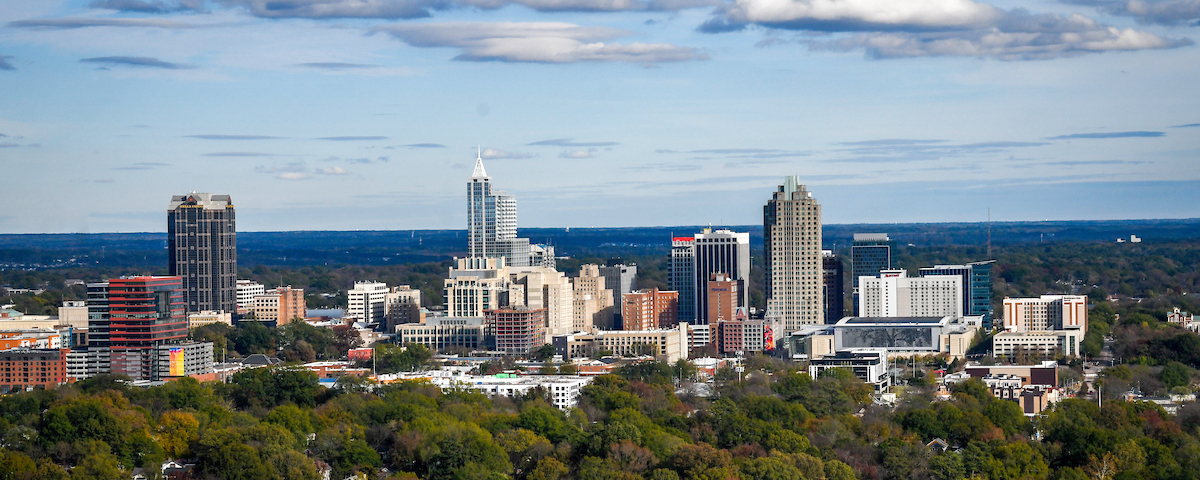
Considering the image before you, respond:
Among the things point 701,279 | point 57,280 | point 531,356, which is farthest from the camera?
point 57,280

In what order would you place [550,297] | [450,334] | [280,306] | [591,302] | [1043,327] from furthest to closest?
1. [280,306]
2. [591,302]
3. [550,297]
4. [1043,327]
5. [450,334]

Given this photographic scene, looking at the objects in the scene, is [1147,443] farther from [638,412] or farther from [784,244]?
[784,244]

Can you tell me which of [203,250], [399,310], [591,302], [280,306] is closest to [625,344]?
[591,302]

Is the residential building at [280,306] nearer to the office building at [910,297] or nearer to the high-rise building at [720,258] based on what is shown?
the high-rise building at [720,258]

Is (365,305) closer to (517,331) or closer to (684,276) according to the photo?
(684,276)

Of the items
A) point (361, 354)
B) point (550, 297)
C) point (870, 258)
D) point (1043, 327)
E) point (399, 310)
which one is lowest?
point (361, 354)

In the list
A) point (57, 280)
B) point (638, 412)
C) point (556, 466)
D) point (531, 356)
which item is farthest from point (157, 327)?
point (57, 280)
